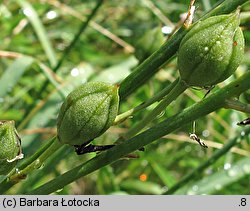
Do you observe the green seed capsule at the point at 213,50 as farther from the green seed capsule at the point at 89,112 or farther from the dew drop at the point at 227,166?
the dew drop at the point at 227,166

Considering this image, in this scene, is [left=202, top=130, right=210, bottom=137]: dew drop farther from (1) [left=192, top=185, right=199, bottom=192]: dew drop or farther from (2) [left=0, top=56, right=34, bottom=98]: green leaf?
(2) [left=0, top=56, right=34, bottom=98]: green leaf

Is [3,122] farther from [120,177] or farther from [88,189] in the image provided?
[88,189]

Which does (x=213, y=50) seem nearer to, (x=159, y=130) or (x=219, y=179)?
(x=159, y=130)

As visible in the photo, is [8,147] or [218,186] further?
[218,186]

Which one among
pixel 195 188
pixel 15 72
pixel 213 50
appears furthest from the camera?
pixel 15 72

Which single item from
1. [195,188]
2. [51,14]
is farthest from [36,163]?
[51,14]

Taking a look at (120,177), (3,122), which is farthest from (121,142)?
(120,177)

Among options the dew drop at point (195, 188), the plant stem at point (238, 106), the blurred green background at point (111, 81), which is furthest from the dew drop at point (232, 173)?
the plant stem at point (238, 106)

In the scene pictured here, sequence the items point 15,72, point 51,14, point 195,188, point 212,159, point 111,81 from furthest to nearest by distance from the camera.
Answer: point 51,14 → point 111,81 → point 15,72 → point 195,188 → point 212,159
